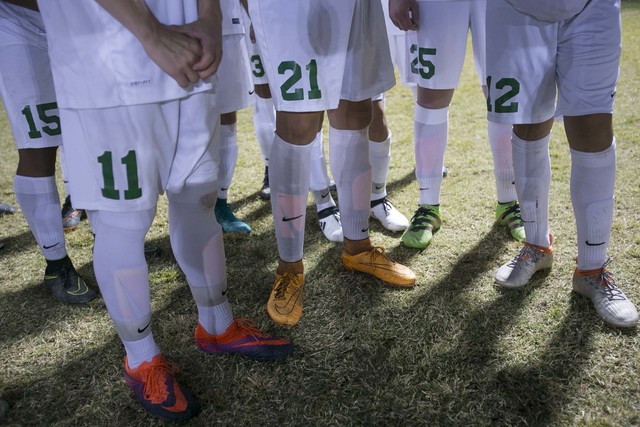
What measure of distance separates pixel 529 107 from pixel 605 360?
869 millimetres

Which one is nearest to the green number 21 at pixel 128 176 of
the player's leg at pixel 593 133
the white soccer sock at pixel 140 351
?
the white soccer sock at pixel 140 351

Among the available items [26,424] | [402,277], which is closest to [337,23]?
[402,277]

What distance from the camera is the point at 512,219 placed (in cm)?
259

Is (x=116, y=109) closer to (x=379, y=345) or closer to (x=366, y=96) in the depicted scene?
(x=366, y=96)

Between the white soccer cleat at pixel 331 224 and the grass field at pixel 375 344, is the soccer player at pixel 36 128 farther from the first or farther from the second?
the white soccer cleat at pixel 331 224

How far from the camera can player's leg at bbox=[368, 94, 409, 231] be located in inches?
107

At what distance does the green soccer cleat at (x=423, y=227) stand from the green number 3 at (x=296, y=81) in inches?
38.9

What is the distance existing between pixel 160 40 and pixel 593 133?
4.55 ft

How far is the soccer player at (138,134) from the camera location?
1.30 metres

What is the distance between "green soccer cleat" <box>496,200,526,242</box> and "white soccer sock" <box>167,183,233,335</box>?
143 centimetres

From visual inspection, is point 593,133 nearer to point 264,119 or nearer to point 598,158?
point 598,158

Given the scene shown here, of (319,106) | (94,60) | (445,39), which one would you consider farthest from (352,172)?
(94,60)

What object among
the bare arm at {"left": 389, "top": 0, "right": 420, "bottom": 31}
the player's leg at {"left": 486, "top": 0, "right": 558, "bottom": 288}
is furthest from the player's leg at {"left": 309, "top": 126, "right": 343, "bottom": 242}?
the player's leg at {"left": 486, "top": 0, "right": 558, "bottom": 288}

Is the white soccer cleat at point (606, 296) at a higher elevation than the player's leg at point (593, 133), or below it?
below
